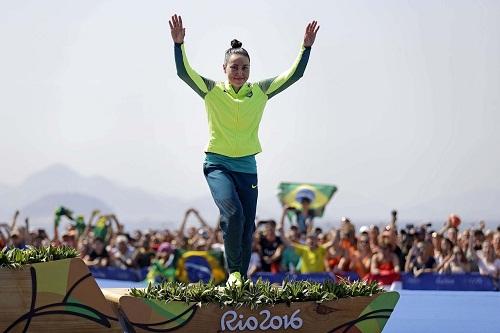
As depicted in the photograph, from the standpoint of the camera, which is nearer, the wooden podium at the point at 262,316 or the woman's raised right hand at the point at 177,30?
the wooden podium at the point at 262,316

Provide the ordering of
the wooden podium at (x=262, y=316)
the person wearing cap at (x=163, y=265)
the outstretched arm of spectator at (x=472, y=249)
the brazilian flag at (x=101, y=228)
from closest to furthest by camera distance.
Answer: the wooden podium at (x=262, y=316) < the outstretched arm of spectator at (x=472, y=249) < the person wearing cap at (x=163, y=265) < the brazilian flag at (x=101, y=228)

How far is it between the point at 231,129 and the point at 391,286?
267 inches

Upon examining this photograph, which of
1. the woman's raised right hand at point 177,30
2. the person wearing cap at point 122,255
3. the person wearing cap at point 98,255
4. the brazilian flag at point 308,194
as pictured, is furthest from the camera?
the brazilian flag at point 308,194

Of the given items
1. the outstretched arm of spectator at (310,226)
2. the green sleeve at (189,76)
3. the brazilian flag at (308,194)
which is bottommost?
the outstretched arm of spectator at (310,226)

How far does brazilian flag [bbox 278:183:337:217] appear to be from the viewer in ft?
71.8

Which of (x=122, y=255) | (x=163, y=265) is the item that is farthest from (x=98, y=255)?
(x=163, y=265)

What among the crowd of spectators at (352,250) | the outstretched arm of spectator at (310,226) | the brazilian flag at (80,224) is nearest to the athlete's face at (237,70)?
the crowd of spectators at (352,250)

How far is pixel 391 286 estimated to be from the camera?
43.8 feet

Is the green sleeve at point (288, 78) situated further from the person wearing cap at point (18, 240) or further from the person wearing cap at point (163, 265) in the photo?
the person wearing cap at point (18, 240)

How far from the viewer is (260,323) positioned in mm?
6090

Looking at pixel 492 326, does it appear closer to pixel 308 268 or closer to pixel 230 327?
pixel 230 327

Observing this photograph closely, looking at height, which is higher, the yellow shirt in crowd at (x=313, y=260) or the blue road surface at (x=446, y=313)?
the yellow shirt in crowd at (x=313, y=260)

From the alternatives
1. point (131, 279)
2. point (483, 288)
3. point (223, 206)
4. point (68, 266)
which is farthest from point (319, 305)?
point (131, 279)

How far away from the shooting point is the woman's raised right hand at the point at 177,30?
689cm
